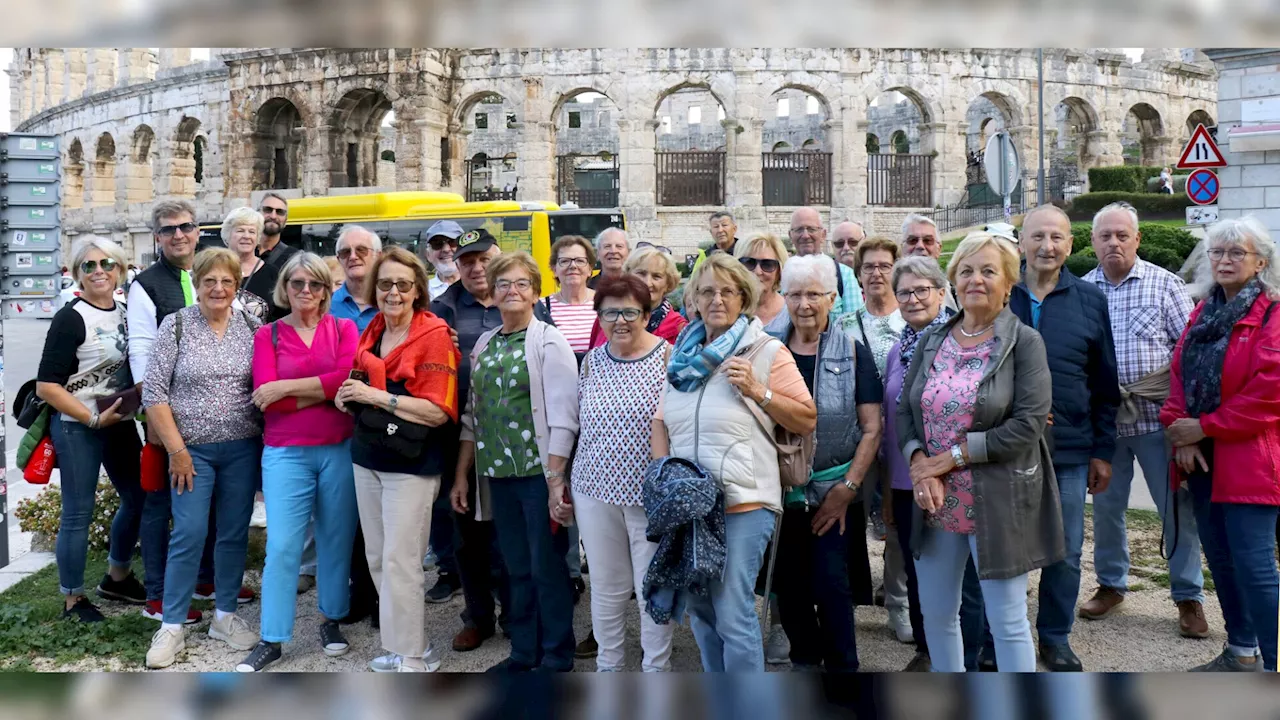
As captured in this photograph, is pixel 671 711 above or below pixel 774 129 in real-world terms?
below

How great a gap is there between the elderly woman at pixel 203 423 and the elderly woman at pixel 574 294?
5.38ft

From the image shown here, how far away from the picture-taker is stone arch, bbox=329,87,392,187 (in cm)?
2339

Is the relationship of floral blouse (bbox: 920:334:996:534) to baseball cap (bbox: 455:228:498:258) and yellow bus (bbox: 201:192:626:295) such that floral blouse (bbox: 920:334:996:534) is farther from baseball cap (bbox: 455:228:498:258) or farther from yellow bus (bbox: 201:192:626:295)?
yellow bus (bbox: 201:192:626:295)

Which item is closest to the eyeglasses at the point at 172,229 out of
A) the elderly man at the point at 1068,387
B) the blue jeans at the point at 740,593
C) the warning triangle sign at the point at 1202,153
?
the blue jeans at the point at 740,593

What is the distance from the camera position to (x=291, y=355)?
4578mm

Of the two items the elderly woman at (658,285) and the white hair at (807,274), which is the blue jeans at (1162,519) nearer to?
the white hair at (807,274)

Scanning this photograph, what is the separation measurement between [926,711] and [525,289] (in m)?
3.13

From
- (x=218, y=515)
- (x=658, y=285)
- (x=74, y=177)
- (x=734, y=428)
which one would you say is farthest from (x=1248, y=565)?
(x=74, y=177)

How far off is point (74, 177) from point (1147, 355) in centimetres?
3664

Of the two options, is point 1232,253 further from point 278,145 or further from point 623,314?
point 278,145

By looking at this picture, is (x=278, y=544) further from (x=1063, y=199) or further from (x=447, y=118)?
(x=1063, y=199)

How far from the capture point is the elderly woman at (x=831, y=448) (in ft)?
13.2

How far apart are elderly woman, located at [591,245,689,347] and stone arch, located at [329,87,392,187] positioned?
19404mm

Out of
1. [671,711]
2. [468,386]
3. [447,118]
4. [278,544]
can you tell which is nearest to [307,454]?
[278,544]
